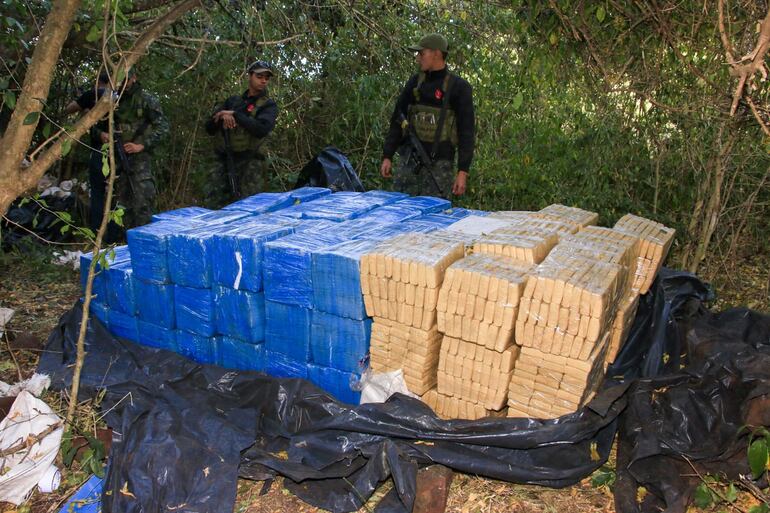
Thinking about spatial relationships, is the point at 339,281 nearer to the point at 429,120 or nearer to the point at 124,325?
the point at 124,325

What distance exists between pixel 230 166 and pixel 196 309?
8.83 feet

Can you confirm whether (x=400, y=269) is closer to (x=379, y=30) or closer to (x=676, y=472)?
(x=676, y=472)

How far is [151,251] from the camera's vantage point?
3.97 meters

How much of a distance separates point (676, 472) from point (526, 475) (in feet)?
2.37

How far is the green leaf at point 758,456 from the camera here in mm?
2658

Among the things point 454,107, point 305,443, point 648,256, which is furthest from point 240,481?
point 454,107

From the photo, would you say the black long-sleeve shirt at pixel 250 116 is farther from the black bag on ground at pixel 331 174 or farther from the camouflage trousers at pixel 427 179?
the camouflage trousers at pixel 427 179

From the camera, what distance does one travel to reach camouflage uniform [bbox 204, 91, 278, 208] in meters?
6.11

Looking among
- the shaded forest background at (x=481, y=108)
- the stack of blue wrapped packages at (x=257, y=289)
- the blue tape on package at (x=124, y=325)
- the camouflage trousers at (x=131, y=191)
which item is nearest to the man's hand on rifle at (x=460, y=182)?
the shaded forest background at (x=481, y=108)

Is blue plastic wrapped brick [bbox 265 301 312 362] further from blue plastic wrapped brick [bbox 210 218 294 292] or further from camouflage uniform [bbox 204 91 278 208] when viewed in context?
camouflage uniform [bbox 204 91 278 208]

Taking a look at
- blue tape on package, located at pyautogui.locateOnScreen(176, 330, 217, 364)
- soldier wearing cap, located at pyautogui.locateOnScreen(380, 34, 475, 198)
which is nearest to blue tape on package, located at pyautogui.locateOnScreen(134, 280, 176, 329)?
blue tape on package, located at pyautogui.locateOnScreen(176, 330, 217, 364)

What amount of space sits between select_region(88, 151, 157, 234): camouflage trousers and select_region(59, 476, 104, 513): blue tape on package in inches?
147

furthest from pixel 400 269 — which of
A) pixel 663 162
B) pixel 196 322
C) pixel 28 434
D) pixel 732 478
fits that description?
pixel 663 162

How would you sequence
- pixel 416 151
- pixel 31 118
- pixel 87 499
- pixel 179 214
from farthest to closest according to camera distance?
1. pixel 416 151
2. pixel 179 214
3. pixel 87 499
4. pixel 31 118
